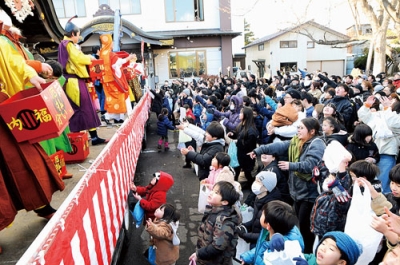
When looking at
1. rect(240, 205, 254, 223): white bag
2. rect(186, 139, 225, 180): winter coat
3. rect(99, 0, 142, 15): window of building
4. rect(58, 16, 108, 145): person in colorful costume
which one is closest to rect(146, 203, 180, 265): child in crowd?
rect(240, 205, 254, 223): white bag

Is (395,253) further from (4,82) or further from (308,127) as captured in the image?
(4,82)

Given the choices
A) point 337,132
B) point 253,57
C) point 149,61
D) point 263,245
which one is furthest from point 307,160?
point 253,57

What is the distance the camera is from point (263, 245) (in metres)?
2.36

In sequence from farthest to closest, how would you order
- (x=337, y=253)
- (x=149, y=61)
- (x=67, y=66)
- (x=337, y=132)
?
1. (x=149, y=61)
2. (x=67, y=66)
3. (x=337, y=132)
4. (x=337, y=253)

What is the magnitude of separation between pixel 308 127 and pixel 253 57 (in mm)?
35112

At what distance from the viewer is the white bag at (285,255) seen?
199cm

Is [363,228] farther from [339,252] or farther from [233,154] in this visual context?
[233,154]

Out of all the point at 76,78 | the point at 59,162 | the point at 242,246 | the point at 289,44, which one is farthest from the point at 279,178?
the point at 289,44

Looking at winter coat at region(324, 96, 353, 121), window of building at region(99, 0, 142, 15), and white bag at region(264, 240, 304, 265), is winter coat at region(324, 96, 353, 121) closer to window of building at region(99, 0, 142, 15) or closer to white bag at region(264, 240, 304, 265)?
white bag at region(264, 240, 304, 265)

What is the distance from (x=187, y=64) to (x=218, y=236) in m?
18.1

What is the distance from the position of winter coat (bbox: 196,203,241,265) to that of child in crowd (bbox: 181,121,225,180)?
3.88 feet

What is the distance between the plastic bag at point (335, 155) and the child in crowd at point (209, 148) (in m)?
1.49

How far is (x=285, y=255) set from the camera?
2.02 m

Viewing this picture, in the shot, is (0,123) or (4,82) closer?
(0,123)
